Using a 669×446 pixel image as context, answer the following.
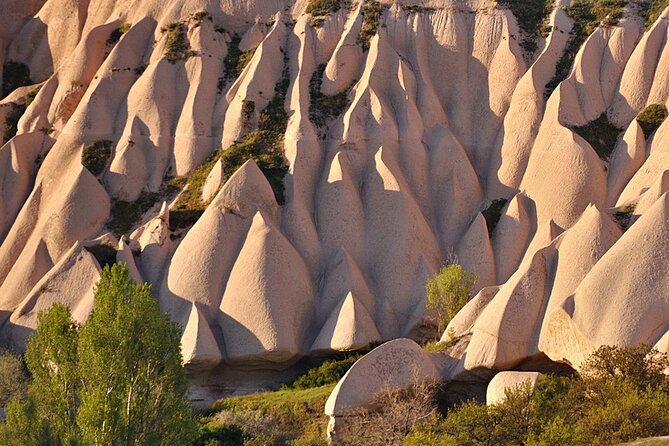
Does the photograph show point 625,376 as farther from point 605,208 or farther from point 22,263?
point 22,263

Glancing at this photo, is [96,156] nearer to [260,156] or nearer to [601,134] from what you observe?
[260,156]

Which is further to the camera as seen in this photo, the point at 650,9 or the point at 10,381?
the point at 650,9

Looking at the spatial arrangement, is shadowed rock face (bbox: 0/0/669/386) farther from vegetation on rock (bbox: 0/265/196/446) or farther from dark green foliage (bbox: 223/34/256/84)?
vegetation on rock (bbox: 0/265/196/446)

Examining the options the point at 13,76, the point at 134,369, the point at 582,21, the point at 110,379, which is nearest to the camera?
the point at 110,379

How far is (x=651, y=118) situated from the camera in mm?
54031

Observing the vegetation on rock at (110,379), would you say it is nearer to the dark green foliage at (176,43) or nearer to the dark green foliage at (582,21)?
the dark green foliage at (176,43)

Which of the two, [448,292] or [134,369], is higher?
[448,292]

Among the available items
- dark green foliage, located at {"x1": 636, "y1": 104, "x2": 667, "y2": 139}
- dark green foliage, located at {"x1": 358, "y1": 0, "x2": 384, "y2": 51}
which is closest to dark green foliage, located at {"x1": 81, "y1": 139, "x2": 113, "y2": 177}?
dark green foliage, located at {"x1": 358, "y1": 0, "x2": 384, "y2": 51}

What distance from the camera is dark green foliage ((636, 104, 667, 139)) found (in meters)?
53.8

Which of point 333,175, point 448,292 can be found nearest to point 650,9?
point 333,175

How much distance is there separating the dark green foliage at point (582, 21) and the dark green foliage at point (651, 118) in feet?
13.8

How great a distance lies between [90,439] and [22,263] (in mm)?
20847

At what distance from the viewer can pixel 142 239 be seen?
173 feet

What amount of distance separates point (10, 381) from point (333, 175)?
14.9 metres
